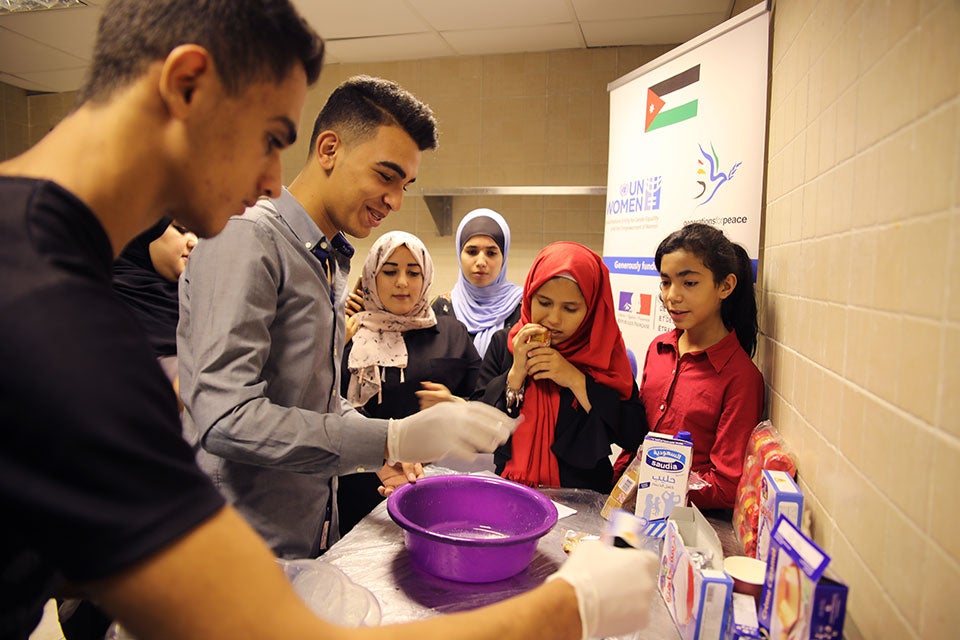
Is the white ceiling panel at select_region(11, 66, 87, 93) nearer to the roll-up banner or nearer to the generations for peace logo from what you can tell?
the roll-up banner

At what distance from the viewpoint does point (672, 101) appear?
2.60 meters

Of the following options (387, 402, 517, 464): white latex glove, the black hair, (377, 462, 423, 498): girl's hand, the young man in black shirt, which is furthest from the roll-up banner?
the young man in black shirt

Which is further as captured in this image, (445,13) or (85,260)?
(445,13)

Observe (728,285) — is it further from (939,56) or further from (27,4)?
(27,4)

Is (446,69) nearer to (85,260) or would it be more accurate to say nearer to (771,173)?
(771,173)

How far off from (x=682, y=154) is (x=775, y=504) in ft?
6.17

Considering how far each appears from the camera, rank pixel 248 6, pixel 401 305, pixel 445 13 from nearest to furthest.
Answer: pixel 248 6 → pixel 401 305 → pixel 445 13

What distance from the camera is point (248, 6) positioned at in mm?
644

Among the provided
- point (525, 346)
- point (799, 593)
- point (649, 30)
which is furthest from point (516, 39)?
point (799, 593)

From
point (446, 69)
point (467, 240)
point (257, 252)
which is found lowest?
point (257, 252)

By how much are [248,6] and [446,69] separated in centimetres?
385

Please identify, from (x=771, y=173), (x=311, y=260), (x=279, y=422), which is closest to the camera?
(x=279, y=422)

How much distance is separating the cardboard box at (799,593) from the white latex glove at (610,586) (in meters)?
0.19

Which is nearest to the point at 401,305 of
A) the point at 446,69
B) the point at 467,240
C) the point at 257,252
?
the point at 467,240
